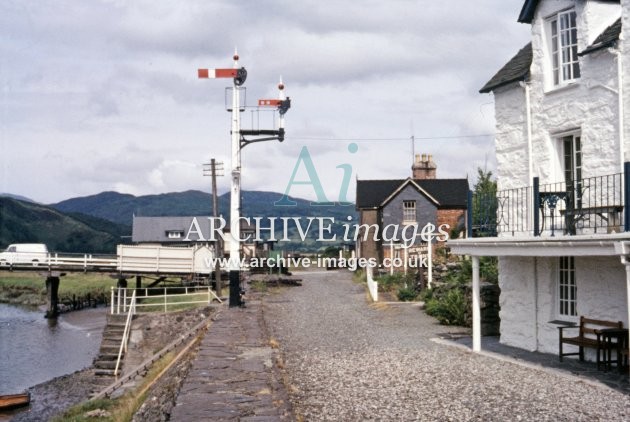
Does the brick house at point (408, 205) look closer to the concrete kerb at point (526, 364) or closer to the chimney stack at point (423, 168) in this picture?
the chimney stack at point (423, 168)

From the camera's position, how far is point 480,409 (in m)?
9.16

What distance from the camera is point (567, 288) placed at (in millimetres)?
14055

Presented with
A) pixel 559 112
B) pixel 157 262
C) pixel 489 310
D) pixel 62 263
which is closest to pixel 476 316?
pixel 489 310

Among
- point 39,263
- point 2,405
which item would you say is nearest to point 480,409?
point 2,405

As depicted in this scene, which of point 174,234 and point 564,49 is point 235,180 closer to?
point 564,49

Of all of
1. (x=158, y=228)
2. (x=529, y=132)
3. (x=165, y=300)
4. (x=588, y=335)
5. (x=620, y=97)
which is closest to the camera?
(x=620, y=97)

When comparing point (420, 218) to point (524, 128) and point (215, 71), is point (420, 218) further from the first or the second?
point (524, 128)

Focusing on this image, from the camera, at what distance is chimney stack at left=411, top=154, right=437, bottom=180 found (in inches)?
1946

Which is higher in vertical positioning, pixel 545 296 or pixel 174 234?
pixel 174 234

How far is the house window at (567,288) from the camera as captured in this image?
1387 centimetres

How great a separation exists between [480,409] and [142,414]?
4769mm

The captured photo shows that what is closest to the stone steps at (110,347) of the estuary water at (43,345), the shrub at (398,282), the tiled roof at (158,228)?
the estuary water at (43,345)

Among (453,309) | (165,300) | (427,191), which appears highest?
(427,191)

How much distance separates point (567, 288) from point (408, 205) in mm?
30960
